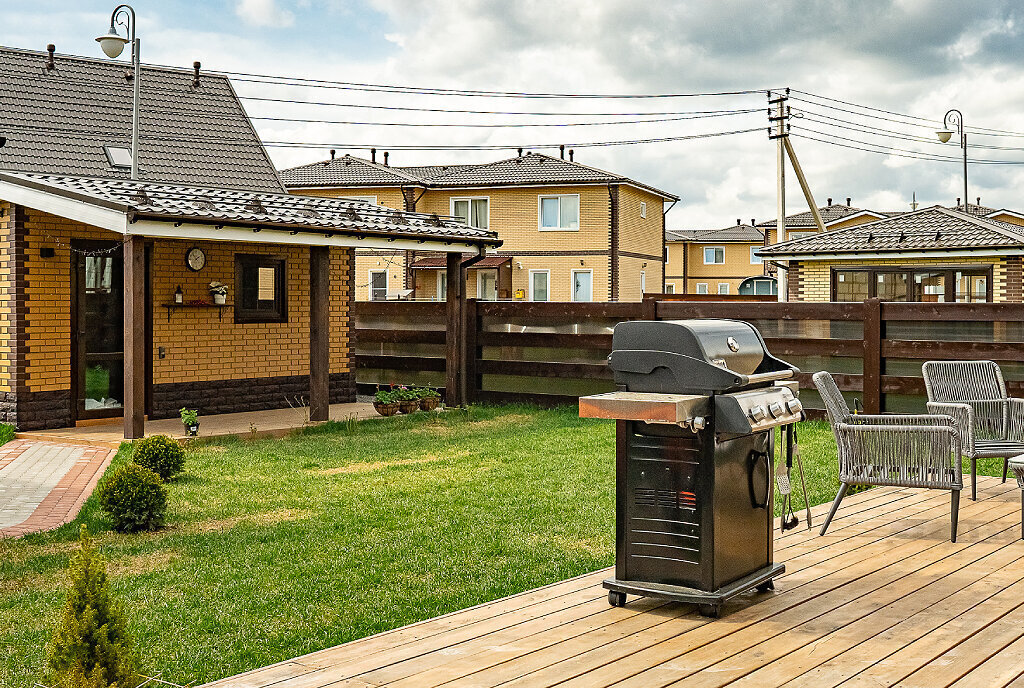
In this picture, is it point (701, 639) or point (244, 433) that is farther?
point (244, 433)

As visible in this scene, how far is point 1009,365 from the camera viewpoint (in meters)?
11.2

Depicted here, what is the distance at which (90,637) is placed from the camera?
133 inches

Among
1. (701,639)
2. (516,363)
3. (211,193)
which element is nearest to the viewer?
(701,639)

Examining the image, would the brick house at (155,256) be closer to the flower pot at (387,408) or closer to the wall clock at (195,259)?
the wall clock at (195,259)

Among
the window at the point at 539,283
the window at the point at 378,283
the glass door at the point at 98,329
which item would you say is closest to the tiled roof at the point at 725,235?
the window at the point at 539,283

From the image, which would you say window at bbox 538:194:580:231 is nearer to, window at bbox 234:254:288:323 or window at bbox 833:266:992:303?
window at bbox 833:266:992:303

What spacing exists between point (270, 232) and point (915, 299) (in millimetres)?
14293

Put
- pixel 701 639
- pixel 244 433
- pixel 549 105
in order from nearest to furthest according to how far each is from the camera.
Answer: pixel 701 639 → pixel 244 433 → pixel 549 105

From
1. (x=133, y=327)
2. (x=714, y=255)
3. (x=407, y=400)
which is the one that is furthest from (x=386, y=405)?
(x=714, y=255)

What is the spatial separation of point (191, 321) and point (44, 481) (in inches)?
185

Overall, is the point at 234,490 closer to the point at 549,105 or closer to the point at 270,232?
the point at 270,232

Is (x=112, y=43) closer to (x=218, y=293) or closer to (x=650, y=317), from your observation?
(x=218, y=293)

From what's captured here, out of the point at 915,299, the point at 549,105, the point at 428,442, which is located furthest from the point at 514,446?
the point at 549,105

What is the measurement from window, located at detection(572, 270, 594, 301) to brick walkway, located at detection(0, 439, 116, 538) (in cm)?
2648
